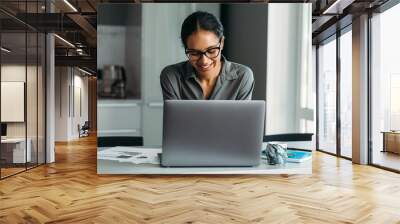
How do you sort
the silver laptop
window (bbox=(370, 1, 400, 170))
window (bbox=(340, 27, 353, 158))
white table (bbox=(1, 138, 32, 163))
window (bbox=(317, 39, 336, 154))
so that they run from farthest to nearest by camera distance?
1. window (bbox=(317, 39, 336, 154))
2. window (bbox=(340, 27, 353, 158))
3. window (bbox=(370, 1, 400, 170))
4. white table (bbox=(1, 138, 32, 163))
5. the silver laptop

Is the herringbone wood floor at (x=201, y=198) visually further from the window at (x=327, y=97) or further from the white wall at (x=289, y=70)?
the window at (x=327, y=97)

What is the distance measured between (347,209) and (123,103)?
3.62 meters

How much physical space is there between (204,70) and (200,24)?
73 centimetres

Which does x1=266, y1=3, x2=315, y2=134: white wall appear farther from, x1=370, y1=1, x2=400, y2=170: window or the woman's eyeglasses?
x1=370, y1=1, x2=400, y2=170: window

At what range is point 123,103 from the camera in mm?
6062

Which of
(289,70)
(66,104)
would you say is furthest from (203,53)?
(66,104)

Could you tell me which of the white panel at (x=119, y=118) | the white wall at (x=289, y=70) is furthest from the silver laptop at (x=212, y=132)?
the white panel at (x=119, y=118)

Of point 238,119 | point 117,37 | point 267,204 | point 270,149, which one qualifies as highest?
point 117,37

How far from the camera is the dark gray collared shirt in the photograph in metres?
6.00

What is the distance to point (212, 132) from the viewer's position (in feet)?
19.6

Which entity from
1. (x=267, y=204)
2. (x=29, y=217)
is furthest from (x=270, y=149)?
(x=29, y=217)

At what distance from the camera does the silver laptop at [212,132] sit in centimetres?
593

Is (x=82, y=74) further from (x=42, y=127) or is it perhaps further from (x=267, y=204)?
(x=267, y=204)

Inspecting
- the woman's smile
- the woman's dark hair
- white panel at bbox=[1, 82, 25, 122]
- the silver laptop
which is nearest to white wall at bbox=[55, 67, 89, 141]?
white panel at bbox=[1, 82, 25, 122]
